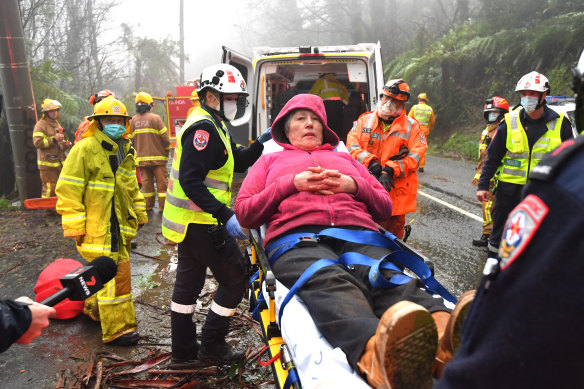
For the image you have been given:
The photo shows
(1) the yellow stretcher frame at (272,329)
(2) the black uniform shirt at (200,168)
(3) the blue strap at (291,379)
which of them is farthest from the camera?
(2) the black uniform shirt at (200,168)

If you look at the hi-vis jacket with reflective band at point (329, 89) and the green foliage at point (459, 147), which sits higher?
the hi-vis jacket with reflective band at point (329, 89)

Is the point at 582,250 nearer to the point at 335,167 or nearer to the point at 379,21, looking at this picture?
the point at 335,167

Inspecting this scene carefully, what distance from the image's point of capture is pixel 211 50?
5900 centimetres

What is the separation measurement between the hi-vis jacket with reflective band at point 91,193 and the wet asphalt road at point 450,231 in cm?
330

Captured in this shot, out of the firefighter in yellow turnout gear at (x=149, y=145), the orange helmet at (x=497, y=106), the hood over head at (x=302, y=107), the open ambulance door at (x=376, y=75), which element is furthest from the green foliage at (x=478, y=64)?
the hood over head at (x=302, y=107)

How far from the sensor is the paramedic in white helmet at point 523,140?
175 inches

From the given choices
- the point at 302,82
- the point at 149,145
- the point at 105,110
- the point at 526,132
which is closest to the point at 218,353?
the point at 105,110

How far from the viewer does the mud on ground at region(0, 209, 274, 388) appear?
3.04 metres

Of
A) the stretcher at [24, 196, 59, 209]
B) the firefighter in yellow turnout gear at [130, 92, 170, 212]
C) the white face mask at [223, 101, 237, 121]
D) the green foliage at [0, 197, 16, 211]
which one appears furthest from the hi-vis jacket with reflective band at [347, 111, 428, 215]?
the green foliage at [0, 197, 16, 211]

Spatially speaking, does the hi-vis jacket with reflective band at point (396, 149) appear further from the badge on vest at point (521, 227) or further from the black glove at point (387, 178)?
the badge on vest at point (521, 227)

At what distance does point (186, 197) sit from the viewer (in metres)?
3.14

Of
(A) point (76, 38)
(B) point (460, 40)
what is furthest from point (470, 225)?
(A) point (76, 38)

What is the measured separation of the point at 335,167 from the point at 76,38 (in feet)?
56.8

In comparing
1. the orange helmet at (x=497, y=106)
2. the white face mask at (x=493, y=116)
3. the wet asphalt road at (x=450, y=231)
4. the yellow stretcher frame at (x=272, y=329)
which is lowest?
the wet asphalt road at (x=450, y=231)
